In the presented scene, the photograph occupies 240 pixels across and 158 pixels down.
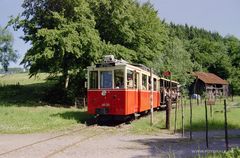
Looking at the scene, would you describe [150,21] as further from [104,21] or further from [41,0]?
[41,0]

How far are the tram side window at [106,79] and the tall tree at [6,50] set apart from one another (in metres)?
72.3

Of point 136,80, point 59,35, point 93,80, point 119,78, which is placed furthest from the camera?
point 59,35

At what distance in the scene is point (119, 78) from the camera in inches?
837

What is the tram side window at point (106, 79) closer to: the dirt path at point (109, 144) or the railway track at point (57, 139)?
the railway track at point (57, 139)

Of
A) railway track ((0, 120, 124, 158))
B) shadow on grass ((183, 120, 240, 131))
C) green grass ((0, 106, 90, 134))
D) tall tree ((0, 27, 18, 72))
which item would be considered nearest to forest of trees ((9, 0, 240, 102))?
green grass ((0, 106, 90, 134))

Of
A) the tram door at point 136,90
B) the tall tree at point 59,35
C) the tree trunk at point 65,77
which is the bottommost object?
the tram door at point 136,90

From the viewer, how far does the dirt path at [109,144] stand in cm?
1219

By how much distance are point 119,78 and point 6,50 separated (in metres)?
76.0

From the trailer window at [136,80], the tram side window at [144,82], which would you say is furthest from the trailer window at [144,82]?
the trailer window at [136,80]

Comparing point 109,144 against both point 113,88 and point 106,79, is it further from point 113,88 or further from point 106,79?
point 106,79

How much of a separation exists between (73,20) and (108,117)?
12.6 meters

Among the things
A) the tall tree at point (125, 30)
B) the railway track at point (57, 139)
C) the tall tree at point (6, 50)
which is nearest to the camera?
the railway track at point (57, 139)

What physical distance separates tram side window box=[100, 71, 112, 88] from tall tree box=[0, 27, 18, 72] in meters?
72.3

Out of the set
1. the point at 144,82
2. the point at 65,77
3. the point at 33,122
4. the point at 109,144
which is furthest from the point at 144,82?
the point at 65,77
